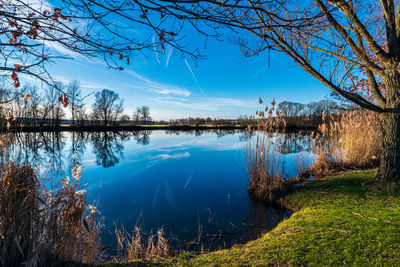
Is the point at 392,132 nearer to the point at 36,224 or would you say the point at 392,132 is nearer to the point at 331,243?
the point at 331,243

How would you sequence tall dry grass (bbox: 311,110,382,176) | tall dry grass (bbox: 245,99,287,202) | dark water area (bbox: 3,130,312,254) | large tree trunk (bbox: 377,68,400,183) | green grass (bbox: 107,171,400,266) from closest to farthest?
1. green grass (bbox: 107,171,400,266)
2. dark water area (bbox: 3,130,312,254)
3. large tree trunk (bbox: 377,68,400,183)
4. tall dry grass (bbox: 245,99,287,202)
5. tall dry grass (bbox: 311,110,382,176)

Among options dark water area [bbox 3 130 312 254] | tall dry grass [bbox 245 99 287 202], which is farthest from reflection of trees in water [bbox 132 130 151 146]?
tall dry grass [bbox 245 99 287 202]

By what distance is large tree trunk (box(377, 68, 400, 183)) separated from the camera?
3.62 m

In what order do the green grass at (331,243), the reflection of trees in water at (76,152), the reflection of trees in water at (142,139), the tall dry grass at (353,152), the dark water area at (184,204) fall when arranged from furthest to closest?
the reflection of trees in water at (142,139), the tall dry grass at (353,152), the dark water area at (184,204), the reflection of trees in water at (76,152), the green grass at (331,243)

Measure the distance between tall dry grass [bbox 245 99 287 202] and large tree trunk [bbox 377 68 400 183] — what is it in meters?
2.08

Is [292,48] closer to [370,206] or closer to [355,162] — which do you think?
[370,206]

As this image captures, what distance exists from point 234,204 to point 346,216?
244 cm

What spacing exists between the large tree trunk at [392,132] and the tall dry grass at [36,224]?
226 inches

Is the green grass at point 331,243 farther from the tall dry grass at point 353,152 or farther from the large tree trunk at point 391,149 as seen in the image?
the tall dry grass at point 353,152

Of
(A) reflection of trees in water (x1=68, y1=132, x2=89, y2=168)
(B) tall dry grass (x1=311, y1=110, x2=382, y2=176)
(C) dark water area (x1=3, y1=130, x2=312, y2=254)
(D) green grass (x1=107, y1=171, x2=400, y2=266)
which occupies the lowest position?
(C) dark water area (x1=3, y1=130, x2=312, y2=254)

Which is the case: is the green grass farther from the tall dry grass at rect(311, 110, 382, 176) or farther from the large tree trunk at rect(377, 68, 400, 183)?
the tall dry grass at rect(311, 110, 382, 176)

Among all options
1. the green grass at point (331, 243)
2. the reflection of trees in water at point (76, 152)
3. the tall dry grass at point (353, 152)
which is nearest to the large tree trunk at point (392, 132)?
the green grass at point (331, 243)

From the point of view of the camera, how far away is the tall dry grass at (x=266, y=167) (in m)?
4.66

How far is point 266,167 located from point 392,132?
8.98 feet
